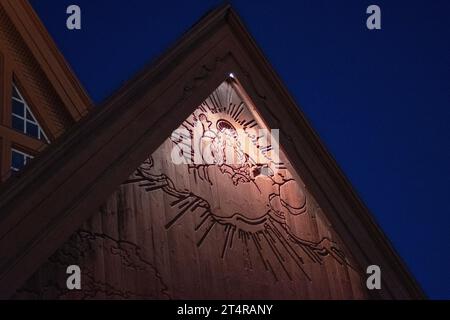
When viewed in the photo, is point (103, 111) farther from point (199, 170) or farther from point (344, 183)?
point (344, 183)

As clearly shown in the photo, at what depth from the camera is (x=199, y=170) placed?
9.90 m

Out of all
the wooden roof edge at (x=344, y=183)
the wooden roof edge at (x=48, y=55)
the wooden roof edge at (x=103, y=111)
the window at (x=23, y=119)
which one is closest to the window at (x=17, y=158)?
the window at (x=23, y=119)

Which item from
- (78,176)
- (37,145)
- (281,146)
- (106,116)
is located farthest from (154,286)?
(37,145)

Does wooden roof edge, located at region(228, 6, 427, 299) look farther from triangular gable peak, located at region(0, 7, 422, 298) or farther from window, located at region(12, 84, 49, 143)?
window, located at region(12, 84, 49, 143)

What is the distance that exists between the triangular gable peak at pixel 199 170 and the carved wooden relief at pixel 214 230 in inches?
1.4

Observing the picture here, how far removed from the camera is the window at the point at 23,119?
49.3 ft

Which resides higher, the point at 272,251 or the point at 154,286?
the point at 272,251

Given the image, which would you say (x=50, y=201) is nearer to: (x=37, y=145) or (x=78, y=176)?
(x=78, y=176)

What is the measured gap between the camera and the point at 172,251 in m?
8.87

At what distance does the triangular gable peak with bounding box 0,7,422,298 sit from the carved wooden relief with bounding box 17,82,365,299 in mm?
35

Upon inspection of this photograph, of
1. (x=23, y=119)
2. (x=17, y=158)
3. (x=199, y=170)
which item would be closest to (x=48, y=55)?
(x=23, y=119)

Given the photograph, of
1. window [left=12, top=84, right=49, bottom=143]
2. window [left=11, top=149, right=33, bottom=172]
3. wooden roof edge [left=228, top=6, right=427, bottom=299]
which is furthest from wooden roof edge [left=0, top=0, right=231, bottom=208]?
window [left=12, top=84, right=49, bottom=143]

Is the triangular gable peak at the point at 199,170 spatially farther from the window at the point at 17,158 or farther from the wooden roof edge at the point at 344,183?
the window at the point at 17,158
